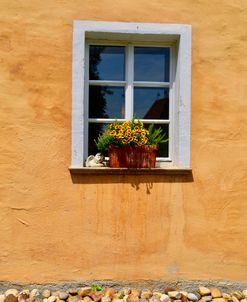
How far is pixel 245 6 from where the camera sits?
3742 millimetres

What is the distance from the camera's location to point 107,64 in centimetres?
393

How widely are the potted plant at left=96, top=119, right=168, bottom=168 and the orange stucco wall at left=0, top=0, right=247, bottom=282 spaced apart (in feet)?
0.56

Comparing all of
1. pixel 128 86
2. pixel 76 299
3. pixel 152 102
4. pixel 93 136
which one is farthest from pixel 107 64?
pixel 76 299

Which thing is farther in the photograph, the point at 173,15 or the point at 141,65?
the point at 141,65

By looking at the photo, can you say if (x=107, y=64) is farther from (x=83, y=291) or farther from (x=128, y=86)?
(x=83, y=291)

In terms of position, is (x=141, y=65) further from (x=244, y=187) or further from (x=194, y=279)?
(x=194, y=279)

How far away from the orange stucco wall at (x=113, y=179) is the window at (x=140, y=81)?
121mm

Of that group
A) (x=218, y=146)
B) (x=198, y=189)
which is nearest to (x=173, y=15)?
(x=218, y=146)

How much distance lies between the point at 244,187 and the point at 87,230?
66.1 inches

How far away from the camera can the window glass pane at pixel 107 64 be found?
154 inches

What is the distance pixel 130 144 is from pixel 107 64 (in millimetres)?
960

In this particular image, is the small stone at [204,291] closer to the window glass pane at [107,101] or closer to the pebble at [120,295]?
the pebble at [120,295]

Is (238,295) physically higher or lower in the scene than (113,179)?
lower

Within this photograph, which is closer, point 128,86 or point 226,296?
point 226,296
